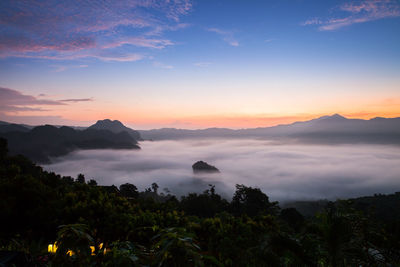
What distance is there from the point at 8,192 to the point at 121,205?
324 cm

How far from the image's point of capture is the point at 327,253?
3395 millimetres

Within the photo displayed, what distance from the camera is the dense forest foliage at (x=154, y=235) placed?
243cm

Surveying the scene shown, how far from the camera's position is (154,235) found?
590cm

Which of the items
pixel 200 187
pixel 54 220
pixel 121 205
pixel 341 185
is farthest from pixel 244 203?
pixel 341 185

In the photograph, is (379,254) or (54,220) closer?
(379,254)

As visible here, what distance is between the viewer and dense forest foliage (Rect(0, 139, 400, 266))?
2.43 m

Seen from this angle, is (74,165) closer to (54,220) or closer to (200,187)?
(200,187)

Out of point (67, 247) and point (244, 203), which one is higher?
point (67, 247)

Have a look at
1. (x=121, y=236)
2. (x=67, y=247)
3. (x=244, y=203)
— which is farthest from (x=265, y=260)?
(x=244, y=203)

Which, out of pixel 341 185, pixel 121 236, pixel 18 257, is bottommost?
pixel 341 185

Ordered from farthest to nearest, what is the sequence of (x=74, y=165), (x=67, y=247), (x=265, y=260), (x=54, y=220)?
(x=74, y=165), (x=54, y=220), (x=265, y=260), (x=67, y=247)

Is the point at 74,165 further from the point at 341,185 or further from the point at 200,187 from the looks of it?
the point at 341,185

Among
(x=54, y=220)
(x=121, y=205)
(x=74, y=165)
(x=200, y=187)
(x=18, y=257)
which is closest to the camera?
(x=18, y=257)

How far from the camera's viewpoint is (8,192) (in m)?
6.59
